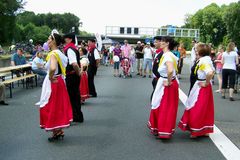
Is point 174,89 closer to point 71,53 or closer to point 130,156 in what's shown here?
point 130,156

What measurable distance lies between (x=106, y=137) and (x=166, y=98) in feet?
4.43

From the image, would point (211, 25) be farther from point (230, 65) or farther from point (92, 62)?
point (92, 62)

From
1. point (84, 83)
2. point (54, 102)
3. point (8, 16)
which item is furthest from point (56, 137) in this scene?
point (8, 16)

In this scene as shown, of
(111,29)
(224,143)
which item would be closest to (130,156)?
(224,143)

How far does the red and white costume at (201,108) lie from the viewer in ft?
24.7

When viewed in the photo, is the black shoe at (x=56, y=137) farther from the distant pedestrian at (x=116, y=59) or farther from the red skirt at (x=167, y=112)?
the distant pedestrian at (x=116, y=59)

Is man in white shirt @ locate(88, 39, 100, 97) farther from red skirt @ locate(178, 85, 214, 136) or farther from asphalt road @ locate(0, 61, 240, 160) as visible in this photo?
red skirt @ locate(178, 85, 214, 136)

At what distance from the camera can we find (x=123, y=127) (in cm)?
848

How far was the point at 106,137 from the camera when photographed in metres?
7.61

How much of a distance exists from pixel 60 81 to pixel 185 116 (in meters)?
2.46

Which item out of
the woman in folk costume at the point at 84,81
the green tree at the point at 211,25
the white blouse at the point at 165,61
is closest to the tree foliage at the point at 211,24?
the green tree at the point at 211,25

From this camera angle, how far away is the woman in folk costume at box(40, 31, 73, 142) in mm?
7080

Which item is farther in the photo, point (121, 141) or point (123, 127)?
point (123, 127)

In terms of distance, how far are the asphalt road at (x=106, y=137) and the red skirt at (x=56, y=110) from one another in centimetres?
33
